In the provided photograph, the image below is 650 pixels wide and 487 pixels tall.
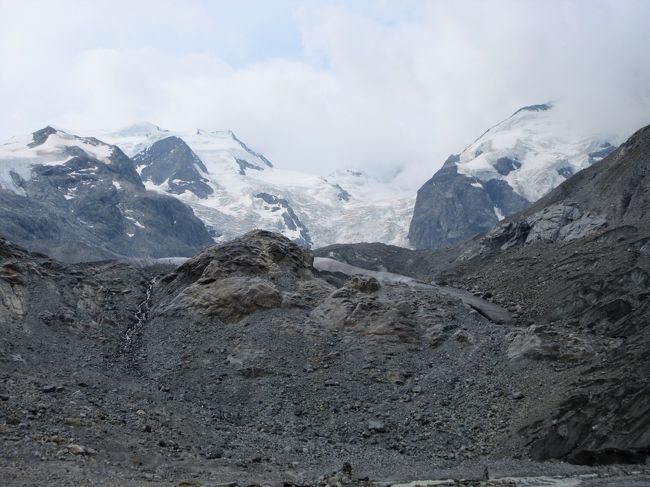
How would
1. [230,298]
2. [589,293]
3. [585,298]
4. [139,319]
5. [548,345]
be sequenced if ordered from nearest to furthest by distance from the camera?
[548,345], [230,298], [139,319], [585,298], [589,293]

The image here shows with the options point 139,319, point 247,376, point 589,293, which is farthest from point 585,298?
point 139,319

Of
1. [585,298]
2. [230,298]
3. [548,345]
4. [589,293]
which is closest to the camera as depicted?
[548,345]

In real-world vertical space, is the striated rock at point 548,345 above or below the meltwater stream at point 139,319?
below

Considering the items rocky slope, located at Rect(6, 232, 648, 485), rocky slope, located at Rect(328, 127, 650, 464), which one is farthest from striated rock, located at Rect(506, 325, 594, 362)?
rocky slope, located at Rect(6, 232, 648, 485)

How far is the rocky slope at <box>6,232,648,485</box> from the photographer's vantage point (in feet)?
80.7

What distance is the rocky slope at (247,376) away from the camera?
24609 millimetres

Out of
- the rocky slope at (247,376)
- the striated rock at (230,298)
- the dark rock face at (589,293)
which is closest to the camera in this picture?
the rocky slope at (247,376)

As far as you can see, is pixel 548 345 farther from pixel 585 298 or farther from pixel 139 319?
pixel 139 319

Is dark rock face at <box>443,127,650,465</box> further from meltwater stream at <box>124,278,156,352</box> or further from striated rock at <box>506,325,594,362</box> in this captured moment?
meltwater stream at <box>124,278,156,352</box>

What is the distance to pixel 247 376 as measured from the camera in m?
35.5

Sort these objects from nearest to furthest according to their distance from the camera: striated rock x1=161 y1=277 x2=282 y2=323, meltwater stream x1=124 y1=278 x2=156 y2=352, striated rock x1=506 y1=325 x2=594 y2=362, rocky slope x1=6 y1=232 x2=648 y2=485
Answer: rocky slope x1=6 y1=232 x2=648 y2=485 < striated rock x1=506 y1=325 x2=594 y2=362 < meltwater stream x1=124 y1=278 x2=156 y2=352 < striated rock x1=161 y1=277 x2=282 y2=323

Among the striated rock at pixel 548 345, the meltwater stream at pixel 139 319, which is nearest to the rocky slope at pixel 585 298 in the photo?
the striated rock at pixel 548 345

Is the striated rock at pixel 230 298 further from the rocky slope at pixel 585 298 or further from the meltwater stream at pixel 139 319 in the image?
the rocky slope at pixel 585 298

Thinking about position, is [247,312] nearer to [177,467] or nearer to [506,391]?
[506,391]
